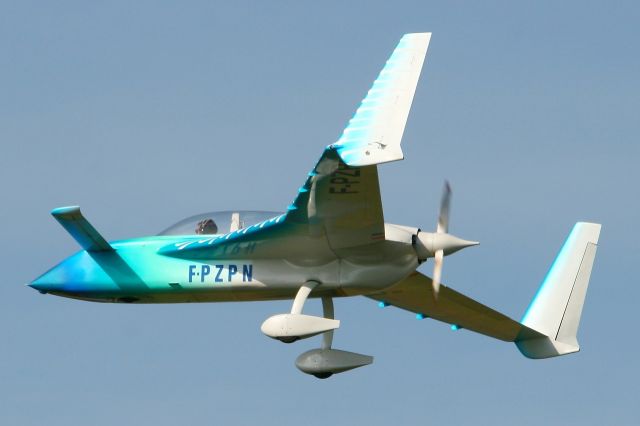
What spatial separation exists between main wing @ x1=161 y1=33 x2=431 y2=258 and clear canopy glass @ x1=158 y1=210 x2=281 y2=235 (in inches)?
30.6

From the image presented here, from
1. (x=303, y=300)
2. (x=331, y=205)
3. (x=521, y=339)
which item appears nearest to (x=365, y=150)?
(x=331, y=205)

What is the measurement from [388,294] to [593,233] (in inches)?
293

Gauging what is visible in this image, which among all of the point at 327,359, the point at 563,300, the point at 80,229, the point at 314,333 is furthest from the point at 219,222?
the point at 563,300

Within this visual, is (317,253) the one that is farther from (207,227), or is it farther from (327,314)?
(207,227)

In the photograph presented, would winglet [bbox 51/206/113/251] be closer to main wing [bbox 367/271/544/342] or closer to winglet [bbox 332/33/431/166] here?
main wing [bbox 367/271/544/342]

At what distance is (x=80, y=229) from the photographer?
1715 inches

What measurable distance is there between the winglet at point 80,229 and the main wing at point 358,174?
344cm

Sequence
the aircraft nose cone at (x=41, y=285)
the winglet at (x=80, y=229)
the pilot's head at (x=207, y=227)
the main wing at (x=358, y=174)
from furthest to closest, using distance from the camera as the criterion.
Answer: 1. the aircraft nose cone at (x=41, y=285)
2. the pilot's head at (x=207, y=227)
3. the winglet at (x=80, y=229)
4. the main wing at (x=358, y=174)

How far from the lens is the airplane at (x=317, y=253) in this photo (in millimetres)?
38344

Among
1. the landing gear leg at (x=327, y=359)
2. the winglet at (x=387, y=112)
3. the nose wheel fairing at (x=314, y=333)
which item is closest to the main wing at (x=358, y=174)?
the winglet at (x=387, y=112)

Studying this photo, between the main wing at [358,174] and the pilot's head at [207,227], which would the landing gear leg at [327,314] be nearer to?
the main wing at [358,174]

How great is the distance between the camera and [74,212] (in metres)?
42.6

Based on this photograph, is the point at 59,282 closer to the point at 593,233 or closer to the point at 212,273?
the point at 212,273

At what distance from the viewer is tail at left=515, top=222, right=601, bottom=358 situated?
159 feet
